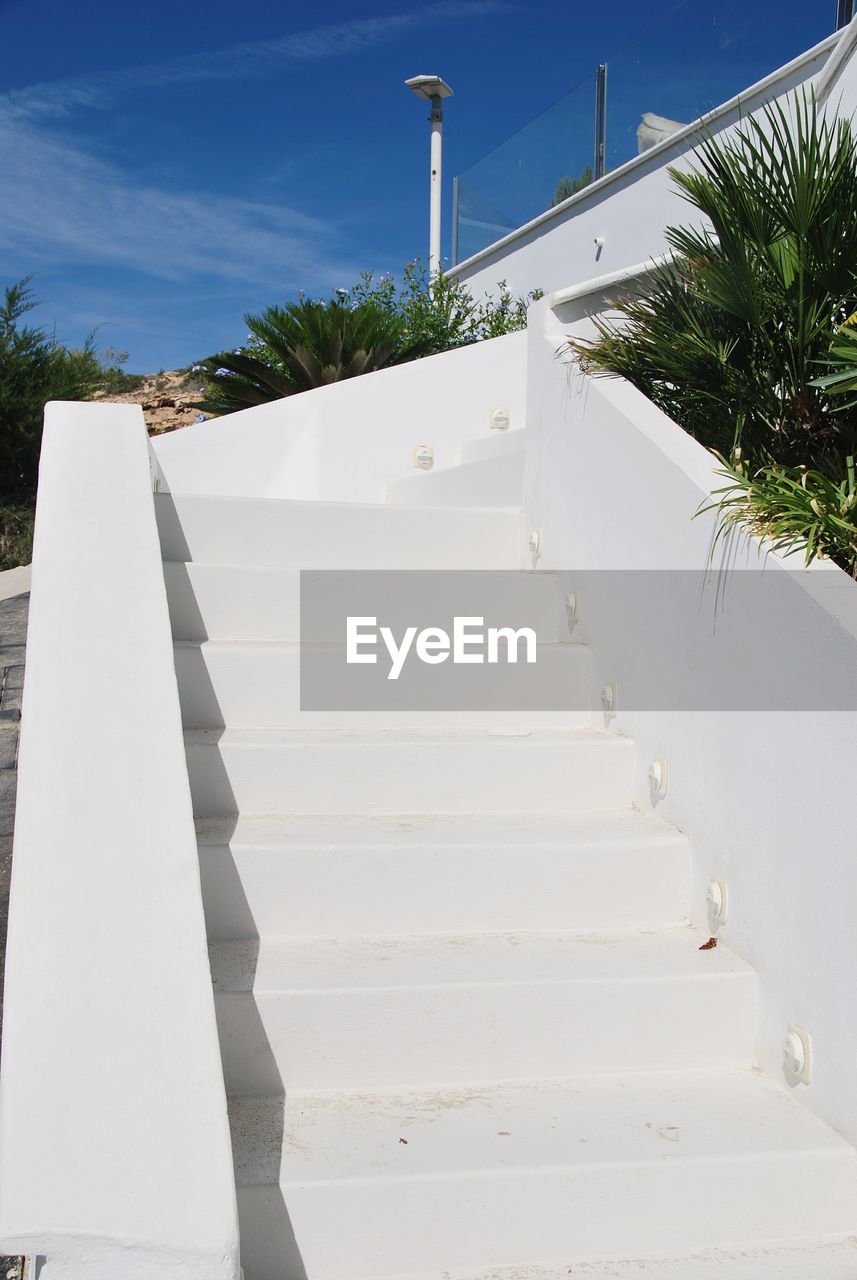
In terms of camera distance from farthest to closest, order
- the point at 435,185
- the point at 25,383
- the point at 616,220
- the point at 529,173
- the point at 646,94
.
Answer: the point at 25,383 < the point at 435,185 < the point at 529,173 < the point at 616,220 < the point at 646,94

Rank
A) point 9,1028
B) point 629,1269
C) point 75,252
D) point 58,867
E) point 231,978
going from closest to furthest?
point 9,1028
point 58,867
point 629,1269
point 231,978
point 75,252

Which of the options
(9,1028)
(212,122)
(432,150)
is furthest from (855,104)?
(212,122)

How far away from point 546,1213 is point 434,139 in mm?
12214

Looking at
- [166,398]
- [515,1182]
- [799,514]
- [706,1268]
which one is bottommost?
[706,1268]

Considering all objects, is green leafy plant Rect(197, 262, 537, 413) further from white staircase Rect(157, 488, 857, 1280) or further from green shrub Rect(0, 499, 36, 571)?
white staircase Rect(157, 488, 857, 1280)

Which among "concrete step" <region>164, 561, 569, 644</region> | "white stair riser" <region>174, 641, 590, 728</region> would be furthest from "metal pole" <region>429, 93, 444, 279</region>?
"white stair riser" <region>174, 641, 590, 728</region>

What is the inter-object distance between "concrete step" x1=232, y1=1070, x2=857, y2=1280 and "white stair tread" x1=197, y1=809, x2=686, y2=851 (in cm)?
70

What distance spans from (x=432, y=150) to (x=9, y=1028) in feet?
40.0

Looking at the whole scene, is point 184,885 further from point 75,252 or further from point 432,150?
point 75,252

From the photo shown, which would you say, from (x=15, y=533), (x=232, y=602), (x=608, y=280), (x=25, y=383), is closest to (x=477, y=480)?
(x=608, y=280)

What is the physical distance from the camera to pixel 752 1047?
9.07ft

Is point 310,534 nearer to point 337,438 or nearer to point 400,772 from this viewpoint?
point 400,772

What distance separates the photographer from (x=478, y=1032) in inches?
104

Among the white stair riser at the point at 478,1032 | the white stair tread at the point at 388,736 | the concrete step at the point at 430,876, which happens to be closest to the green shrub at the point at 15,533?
the white stair tread at the point at 388,736
